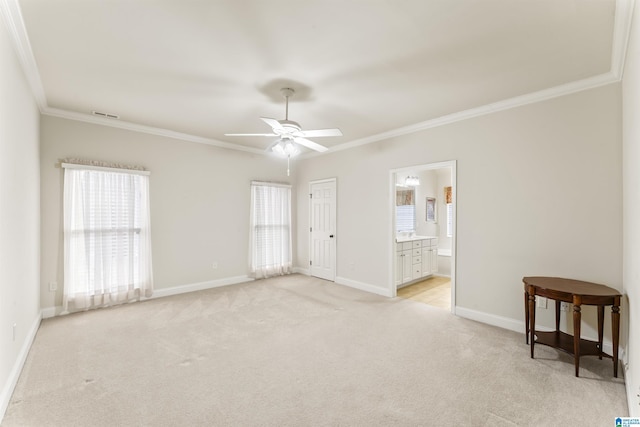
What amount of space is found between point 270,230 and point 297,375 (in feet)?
12.5

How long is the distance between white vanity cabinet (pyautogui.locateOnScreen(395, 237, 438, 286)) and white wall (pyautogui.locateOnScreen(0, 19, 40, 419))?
15.3 ft

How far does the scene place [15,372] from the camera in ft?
7.50

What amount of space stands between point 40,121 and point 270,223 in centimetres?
373

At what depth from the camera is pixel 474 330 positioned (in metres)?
3.34

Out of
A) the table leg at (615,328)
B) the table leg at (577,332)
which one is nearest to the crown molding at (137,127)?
the table leg at (577,332)

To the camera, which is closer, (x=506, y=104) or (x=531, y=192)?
(x=531, y=192)

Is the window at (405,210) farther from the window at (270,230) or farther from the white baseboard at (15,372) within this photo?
the white baseboard at (15,372)

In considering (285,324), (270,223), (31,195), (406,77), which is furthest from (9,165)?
(270,223)

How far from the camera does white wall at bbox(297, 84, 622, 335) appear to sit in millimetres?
2777

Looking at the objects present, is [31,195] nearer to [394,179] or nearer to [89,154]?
[89,154]

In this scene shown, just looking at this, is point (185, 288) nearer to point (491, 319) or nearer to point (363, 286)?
point (363, 286)

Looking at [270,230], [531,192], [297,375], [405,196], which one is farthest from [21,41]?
[405,196]

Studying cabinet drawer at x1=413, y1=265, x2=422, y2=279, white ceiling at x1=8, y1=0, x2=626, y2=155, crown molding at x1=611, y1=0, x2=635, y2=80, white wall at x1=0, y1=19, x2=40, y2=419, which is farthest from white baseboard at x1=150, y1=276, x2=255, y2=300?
crown molding at x1=611, y1=0, x2=635, y2=80

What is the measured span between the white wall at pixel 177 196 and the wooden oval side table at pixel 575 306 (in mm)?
4582
